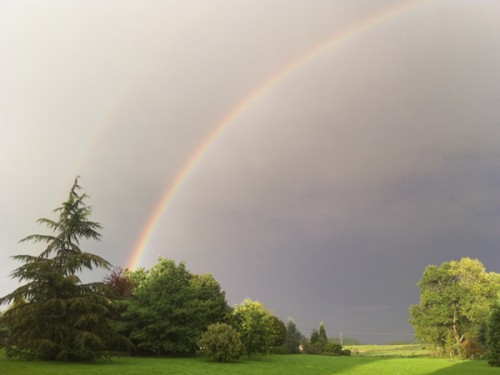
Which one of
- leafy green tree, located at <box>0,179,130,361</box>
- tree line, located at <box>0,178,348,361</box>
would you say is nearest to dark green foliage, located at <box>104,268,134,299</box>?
tree line, located at <box>0,178,348,361</box>

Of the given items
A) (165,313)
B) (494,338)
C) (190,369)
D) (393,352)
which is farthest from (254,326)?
(393,352)

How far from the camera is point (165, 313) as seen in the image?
36594mm

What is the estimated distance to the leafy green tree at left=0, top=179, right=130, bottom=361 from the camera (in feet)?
75.6

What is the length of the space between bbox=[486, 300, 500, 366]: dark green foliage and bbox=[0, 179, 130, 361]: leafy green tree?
32.2m

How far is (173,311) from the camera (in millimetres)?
36375

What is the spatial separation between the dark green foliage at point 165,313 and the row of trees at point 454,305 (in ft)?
104

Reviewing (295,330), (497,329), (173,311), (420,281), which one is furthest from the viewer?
(295,330)

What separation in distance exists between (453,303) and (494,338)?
19.0 meters

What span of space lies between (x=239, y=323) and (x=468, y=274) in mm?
33706

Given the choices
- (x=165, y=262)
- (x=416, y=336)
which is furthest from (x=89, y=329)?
(x=416, y=336)

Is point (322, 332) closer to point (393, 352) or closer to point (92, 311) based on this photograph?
point (393, 352)

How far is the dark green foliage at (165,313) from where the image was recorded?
35.4m

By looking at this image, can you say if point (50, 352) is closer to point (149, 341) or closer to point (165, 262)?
point (149, 341)

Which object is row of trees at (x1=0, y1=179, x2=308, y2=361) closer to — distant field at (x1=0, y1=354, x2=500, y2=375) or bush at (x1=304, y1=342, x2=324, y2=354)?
distant field at (x1=0, y1=354, x2=500, y2=375)
